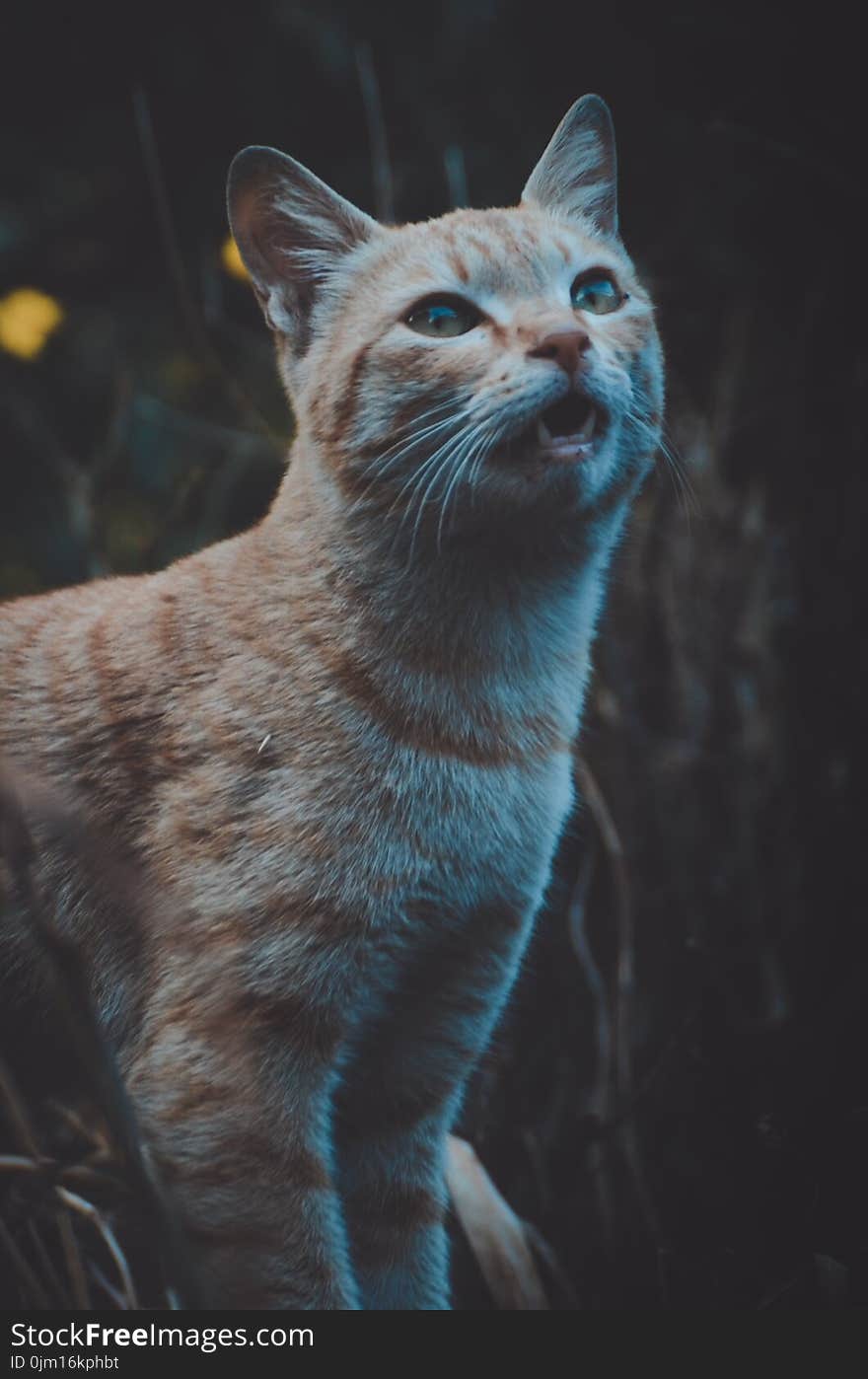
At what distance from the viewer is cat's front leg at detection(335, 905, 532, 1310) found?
1825mm

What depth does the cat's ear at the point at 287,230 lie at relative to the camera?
72.6 inches

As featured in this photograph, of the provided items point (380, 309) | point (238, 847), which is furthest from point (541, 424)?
point (238, 847)

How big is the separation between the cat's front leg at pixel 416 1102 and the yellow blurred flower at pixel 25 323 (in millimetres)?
→ 1807

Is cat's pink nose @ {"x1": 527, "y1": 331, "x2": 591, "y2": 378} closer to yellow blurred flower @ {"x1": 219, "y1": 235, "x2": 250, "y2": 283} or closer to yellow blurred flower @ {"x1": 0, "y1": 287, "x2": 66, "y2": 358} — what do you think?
yellow blurred flower @ {"x1": 219, "y1": 235, "x2": 250, "y2": 283}

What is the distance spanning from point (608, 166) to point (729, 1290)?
6.36 ft

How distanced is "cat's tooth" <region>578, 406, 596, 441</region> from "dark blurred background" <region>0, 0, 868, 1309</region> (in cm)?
69

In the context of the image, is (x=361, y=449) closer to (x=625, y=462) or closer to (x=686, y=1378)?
(x=625, y=462)

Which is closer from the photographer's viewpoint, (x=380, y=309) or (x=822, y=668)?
(x=380, y=309)

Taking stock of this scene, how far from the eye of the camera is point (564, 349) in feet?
5.37

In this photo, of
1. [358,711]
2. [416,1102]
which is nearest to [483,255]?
[358,711]

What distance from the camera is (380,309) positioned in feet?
6.15

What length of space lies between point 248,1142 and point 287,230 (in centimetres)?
139

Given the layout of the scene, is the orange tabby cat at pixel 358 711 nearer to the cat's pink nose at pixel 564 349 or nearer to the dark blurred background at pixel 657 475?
the cat's pink nose at pixel 564 349

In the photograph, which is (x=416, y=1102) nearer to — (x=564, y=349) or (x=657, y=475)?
(x=564, y=349)
